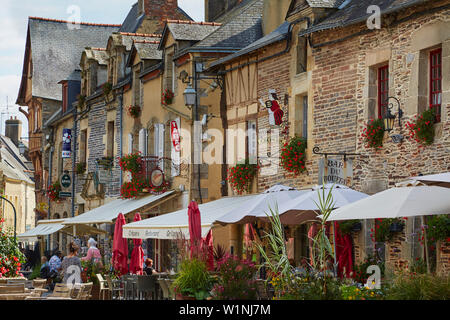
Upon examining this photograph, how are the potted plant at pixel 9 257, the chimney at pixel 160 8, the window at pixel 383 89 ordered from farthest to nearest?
the chimney at pixel 160 8
the potted plant at pixel 9 257
the window at pixel 383 89

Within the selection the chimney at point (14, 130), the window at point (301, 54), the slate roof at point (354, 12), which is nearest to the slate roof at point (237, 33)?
the window at point (301, 54)

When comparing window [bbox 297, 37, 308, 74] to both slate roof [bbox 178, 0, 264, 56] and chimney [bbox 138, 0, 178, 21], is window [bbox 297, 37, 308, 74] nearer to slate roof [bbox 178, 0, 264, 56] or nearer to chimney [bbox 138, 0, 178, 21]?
slate roof [bbox 178, 0, 264, 56]

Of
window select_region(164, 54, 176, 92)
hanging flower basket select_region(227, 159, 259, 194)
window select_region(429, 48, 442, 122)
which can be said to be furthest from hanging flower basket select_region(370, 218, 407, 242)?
window select_region(164, 54, 176, 92)

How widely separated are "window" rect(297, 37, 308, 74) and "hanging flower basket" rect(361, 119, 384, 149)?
10.3ft

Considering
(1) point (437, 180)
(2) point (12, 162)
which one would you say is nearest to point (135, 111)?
(1) point (437, 180)

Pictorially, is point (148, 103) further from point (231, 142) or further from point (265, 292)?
point (265, 292)

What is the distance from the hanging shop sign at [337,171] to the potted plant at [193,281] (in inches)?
164

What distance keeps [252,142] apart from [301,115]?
2405 millimetres

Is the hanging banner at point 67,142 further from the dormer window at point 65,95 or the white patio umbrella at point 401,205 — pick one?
the white patio umbrella at point 401,205

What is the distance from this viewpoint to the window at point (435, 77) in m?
14.8

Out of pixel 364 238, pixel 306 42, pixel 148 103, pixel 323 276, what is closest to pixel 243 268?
pixel 323 276

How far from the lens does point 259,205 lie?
15.5 metres

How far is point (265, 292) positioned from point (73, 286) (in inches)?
205

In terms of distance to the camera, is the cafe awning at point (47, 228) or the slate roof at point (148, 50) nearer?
the cafe awning at point (47, 228)
